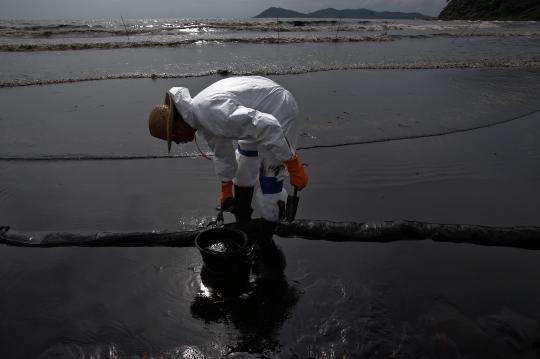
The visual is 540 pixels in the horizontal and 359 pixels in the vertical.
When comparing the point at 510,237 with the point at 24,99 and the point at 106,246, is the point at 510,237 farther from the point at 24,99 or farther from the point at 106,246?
the point at 24,99

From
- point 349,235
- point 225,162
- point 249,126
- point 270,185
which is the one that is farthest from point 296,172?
point 349,235

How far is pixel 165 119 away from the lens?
282 cm

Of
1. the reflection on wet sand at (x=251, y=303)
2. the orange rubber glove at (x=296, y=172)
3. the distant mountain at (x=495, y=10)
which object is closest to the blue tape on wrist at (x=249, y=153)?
the orange rubber glove at (x=296, y=172)

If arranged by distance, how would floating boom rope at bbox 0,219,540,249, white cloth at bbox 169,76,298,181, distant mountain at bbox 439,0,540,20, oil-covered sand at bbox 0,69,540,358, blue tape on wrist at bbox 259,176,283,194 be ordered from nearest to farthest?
oil-covered sand at bbox 0,69,540,358, white cloth at bbox 169,76,298,181, blue tape on wrist at bbox 259,176,283,194, floating boom rope at bbox 0,219,540,249, distant mountain at bbox 439,0,540,20

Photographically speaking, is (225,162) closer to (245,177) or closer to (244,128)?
(245,177)

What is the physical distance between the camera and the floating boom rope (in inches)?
135

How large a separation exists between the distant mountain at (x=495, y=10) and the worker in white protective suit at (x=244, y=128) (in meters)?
51.9

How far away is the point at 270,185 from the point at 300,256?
74cm

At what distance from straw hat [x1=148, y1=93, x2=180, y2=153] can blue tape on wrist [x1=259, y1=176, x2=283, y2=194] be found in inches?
34.4

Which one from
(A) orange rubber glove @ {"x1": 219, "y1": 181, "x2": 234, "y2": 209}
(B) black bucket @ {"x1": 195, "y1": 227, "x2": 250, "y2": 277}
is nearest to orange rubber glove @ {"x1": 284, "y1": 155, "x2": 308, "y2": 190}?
(B) black bucket @ {"x1": 195, "y1": 227, "x2": 250, "y2": 277}

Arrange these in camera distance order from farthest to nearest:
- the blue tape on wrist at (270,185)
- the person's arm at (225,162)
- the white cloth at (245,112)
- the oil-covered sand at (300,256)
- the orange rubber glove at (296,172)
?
the person's arm at (225,162) → the blue tape on wrist at (270,185) → the orange rubber glove at (296,172) → the white cloth at (245,112) → the oil-covered sand at (300,256)

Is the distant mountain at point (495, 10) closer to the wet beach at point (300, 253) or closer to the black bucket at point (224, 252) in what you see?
the wet beach at point (300, 253)

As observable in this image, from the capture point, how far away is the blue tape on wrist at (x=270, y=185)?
3164 mm

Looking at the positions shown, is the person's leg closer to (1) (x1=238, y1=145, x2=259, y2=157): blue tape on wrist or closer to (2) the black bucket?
(1) (x1=238, y1=145, x2=259, y2=157): blue tape on wrist
